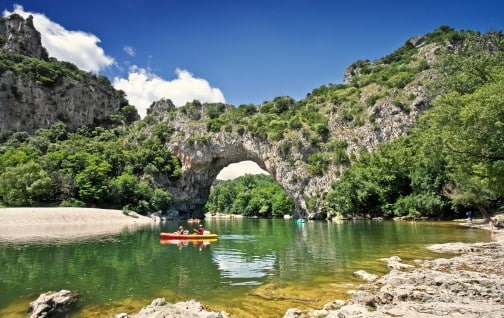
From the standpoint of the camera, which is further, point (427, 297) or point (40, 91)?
point (40, 91)

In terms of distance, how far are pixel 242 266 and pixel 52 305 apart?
342 inches

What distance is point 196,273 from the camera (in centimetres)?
1512

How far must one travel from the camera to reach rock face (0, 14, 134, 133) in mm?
80500

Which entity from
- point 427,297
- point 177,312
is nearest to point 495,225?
point 427,297

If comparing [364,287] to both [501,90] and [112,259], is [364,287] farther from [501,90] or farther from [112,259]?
[112,259]

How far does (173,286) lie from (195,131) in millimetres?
67487

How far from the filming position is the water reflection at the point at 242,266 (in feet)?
45.1

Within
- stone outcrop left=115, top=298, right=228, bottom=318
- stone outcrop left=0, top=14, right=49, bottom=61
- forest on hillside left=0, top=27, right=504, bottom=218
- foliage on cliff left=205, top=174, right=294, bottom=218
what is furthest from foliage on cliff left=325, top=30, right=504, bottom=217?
stone outcrop left=0, top=14, right=49, bottom=61

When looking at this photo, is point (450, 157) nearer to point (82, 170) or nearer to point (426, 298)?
point (426, 298)

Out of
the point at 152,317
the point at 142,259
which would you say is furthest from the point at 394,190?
the point at 152,317

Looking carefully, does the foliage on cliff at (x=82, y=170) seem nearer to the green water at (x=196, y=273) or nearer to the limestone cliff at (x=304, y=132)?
the limestone cliff at (x=304, y=132)

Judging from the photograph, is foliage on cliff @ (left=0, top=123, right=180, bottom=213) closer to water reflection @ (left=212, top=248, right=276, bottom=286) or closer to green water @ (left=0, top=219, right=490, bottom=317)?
green water @ (left=0, top=219, right=490, bottom=317)

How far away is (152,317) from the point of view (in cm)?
819

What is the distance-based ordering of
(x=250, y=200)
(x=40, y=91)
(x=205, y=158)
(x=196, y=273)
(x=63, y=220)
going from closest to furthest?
(x=196, y=273)
(x=63, y=220)
(x=205, y=158)
(x=40, y=91)
(x=250, y=200)
